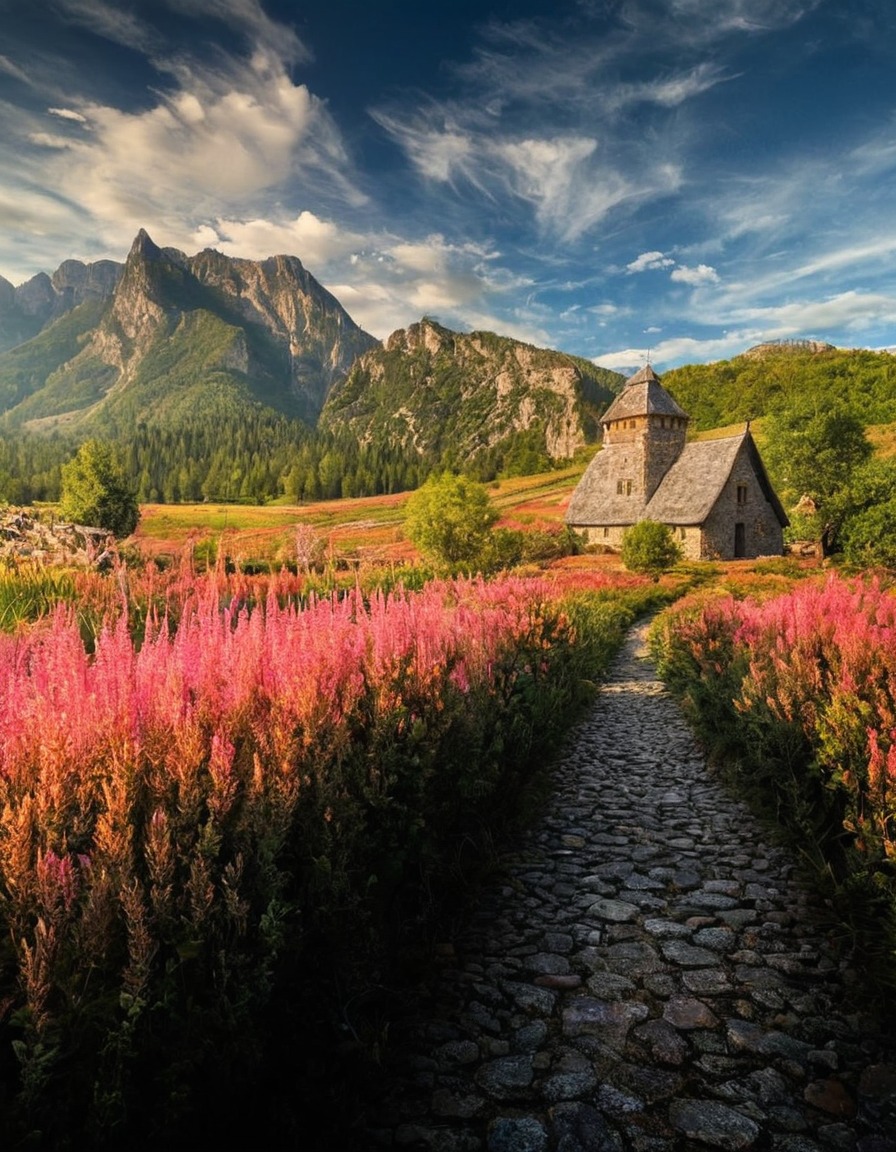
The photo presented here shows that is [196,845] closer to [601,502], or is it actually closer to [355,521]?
[601,502]

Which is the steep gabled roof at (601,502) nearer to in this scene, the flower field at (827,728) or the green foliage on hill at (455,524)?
the green foliage on hill at (455,524)

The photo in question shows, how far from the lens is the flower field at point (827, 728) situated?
373cm

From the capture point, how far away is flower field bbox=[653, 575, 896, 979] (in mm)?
3729

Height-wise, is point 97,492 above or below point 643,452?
below

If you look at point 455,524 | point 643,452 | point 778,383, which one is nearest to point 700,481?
point 643,452

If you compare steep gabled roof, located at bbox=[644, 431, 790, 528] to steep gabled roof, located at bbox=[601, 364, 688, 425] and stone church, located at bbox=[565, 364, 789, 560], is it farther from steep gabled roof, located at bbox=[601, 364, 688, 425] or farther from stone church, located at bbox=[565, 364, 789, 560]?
steep gabled roof, located at bbox=[601, 364, 688, 425]

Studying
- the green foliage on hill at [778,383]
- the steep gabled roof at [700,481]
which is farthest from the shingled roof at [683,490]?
the green foliage on hill at [778,383]

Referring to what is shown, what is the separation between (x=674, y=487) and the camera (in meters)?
44.1

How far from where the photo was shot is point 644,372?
4872 centimetres

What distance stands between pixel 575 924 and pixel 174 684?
301cm

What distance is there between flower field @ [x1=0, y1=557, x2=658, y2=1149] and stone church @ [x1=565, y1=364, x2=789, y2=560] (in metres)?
39.6

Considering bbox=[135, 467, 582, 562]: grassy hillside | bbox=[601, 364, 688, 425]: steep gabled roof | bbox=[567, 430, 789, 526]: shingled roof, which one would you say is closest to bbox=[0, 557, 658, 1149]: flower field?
bbox=[135, 467, 582, 562]: grassy hillside

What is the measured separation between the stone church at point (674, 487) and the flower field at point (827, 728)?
114 ft

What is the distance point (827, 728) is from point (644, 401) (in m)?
45.2
